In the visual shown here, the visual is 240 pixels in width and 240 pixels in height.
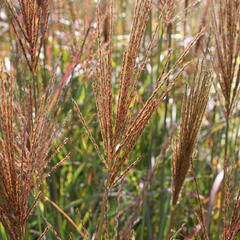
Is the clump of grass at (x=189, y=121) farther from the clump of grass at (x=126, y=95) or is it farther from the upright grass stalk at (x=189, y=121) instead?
the clump of grass at (x=126, y=95)

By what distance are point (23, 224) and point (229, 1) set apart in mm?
1052

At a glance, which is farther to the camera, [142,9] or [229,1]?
[229,1]

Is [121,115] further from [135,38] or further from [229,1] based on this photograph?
[229,1]

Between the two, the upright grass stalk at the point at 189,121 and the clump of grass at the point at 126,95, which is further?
the upright grass stalk at the point at 189,121

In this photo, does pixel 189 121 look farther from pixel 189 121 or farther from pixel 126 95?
pixel 126 95


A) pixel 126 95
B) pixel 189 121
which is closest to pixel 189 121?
pixel 189 121

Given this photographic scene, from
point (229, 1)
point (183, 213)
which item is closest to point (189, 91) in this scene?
point (229, 1)

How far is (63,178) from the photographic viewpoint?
3211 mm

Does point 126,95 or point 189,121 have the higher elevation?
point 126,95

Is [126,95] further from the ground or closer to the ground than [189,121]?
further from the ground

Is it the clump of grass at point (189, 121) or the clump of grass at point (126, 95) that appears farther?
the clump of grass at point (189, 121)

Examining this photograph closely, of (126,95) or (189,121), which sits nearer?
(126,95)

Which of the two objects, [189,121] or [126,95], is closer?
[126,95]

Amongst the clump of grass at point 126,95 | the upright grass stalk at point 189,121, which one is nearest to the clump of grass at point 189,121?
the upright grass stalk at point 189,121
